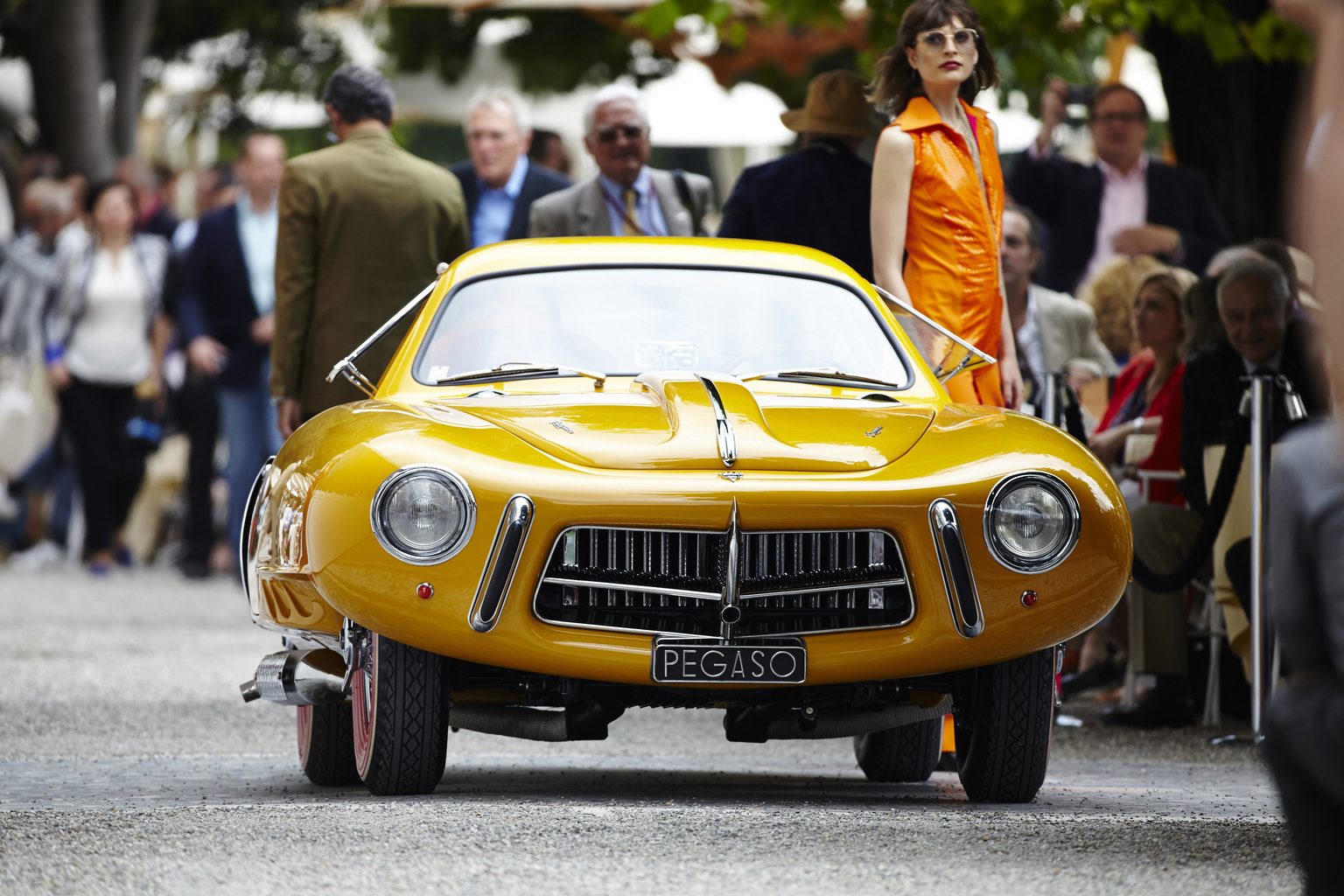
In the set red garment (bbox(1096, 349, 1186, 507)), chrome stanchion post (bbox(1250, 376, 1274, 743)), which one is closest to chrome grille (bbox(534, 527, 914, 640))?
chrome stanchion post (bbox(1250, 376, 1274, 743))

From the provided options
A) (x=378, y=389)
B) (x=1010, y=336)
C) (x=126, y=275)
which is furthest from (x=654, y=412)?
(x=126, y=275)

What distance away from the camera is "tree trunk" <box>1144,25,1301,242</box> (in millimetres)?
12367

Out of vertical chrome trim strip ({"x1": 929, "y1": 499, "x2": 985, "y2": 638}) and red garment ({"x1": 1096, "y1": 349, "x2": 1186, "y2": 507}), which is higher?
vertical chrome trim strip ({"x1": 929, "y1": 499, "x2": 985, "y2": 638})

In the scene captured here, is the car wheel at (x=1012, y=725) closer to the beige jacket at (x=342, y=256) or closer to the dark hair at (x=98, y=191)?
the beige jacket at (x=342, y=256)

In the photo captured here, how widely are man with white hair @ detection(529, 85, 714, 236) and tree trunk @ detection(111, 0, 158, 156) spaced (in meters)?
15.6

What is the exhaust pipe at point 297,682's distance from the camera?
605cm

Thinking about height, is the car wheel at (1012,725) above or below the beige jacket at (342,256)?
below

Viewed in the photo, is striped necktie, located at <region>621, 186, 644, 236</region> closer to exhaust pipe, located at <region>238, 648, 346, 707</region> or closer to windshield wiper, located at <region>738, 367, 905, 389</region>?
windshield wiper, located at <region>738, 367, 905, 389</region>

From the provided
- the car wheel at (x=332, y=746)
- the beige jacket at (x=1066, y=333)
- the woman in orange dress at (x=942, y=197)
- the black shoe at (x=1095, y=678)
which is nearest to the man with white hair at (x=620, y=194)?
the beige jacket at (x=1066, y=333)

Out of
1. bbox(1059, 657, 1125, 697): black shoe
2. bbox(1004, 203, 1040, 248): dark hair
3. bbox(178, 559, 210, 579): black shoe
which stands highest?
bbox(1004, 203, 1040, 248): dark hair

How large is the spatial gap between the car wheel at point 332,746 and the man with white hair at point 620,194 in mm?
3308

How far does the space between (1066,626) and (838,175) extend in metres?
3.14

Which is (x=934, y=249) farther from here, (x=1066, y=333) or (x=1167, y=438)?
(x=1066, y=333)

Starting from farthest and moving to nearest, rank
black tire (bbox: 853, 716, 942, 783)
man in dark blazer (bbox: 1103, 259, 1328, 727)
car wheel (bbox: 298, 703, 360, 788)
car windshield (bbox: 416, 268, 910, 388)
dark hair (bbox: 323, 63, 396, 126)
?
1. dark hair (bbox: 323, 63, 396, 126)
2. man in dark blazer (bbox: 1103, 259, 1328, 727)
3. black tire (bbox: 853, 716, 942, 783)
4. car windshield (bbox: 416, 268, 910, 388)
5. car wheel (bbox: 298, 703, 360, 788)
